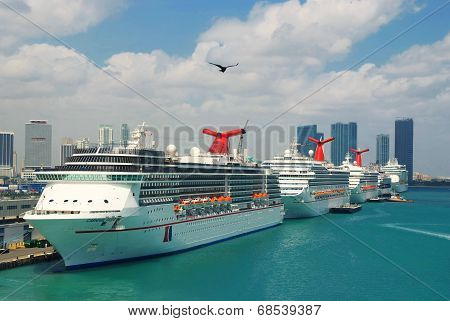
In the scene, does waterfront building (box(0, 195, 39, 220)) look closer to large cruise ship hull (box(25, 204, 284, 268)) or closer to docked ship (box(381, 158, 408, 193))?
large cruise ship hull (box(25, 204, 284, 268))

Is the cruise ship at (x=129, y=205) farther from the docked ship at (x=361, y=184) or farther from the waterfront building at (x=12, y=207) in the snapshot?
the docked ship at (x=361, y=184)

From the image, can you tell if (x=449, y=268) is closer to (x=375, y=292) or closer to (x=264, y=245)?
(x=375, y=292)

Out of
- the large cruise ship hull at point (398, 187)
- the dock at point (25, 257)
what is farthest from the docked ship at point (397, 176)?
the dock at point (25, 257)

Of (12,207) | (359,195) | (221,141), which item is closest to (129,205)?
(12,207)

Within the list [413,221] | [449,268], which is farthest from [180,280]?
[413,221]

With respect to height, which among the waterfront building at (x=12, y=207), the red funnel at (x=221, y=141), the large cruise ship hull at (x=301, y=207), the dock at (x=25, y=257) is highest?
the red funnel at (x=221, y=141)

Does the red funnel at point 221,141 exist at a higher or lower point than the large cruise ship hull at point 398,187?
higher

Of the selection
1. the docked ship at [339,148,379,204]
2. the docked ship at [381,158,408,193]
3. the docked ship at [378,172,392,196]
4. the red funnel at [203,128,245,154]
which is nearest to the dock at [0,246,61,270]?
the red funnel at [203,128,245,154]
